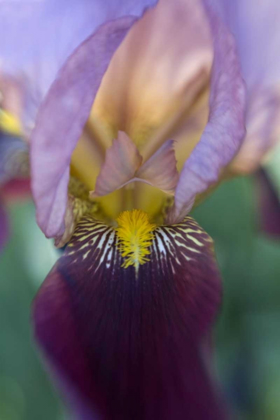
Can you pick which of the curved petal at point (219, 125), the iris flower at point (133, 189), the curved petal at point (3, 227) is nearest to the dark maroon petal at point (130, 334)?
the iris flower at point (133, 189)

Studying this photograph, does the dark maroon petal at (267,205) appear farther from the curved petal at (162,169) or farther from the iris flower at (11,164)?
the iris flower at (11,164)

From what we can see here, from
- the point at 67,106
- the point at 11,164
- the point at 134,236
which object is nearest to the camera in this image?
the point at 67,106

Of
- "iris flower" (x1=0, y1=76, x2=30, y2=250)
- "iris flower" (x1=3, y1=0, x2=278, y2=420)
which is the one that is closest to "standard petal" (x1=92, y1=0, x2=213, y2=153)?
"iris flower" (x1=3, y1=0, x2=278, y2=420)

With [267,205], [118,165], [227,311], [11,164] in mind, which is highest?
[11,164]

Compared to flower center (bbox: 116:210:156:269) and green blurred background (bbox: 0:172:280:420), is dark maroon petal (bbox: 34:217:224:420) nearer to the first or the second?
flower center (bbox: 116:210:156:269)

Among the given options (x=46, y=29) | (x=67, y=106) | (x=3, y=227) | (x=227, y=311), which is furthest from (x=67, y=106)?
(x=227, y=311)

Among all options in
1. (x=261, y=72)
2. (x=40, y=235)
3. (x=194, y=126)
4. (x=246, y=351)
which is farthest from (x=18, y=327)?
(x=261, y=72)

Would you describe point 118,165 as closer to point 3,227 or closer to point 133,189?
Result: point 133,189

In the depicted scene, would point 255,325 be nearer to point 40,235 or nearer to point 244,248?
point 244,248

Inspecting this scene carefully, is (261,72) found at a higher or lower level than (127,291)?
higher
